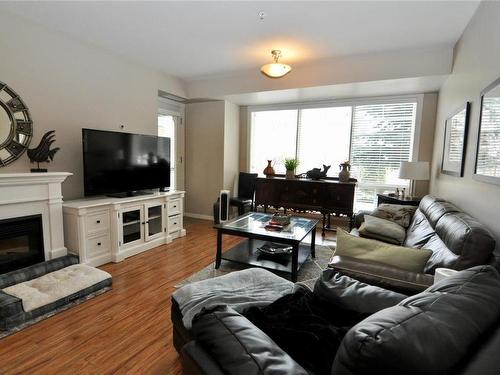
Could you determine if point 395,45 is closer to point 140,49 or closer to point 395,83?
point 395,83

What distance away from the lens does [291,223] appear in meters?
3.30

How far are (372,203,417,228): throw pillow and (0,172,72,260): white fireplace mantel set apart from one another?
345cm

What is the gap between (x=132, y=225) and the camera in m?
3.45

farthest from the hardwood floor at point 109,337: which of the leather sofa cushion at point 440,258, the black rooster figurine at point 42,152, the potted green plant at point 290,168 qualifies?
the potted green plant at point 290,168

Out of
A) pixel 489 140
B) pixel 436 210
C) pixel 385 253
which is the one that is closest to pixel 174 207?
pixel 385 253

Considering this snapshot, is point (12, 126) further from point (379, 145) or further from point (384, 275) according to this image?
point (379, 145)

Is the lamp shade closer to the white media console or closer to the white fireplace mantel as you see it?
the white media console

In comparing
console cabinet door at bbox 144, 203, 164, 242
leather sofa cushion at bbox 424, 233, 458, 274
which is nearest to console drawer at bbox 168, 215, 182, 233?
console cabinet door at bbox 144, 203, 164, 242

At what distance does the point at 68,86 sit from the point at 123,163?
3.46ft

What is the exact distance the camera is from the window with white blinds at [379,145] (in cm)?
439

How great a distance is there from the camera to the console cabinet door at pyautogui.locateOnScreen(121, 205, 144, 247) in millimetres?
3318

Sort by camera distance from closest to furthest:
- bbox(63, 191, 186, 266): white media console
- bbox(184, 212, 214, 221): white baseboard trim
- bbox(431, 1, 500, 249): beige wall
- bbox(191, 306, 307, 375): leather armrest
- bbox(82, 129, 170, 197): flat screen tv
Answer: bbox(191, 306, 307, 375): leather armrest
bbox(431, 1, 500, 249): beige wall
bbox(63, 191, 186, 266): white media console
bbox(82, 129, 170, 197): flat screen tv
bbox(184, 212, 214, 221): white baseboard trim

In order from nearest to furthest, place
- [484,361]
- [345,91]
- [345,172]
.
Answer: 1. [484,361]
2. [345,91]
3. [345,172]

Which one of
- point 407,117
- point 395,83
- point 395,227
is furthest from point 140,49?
point 407,117
